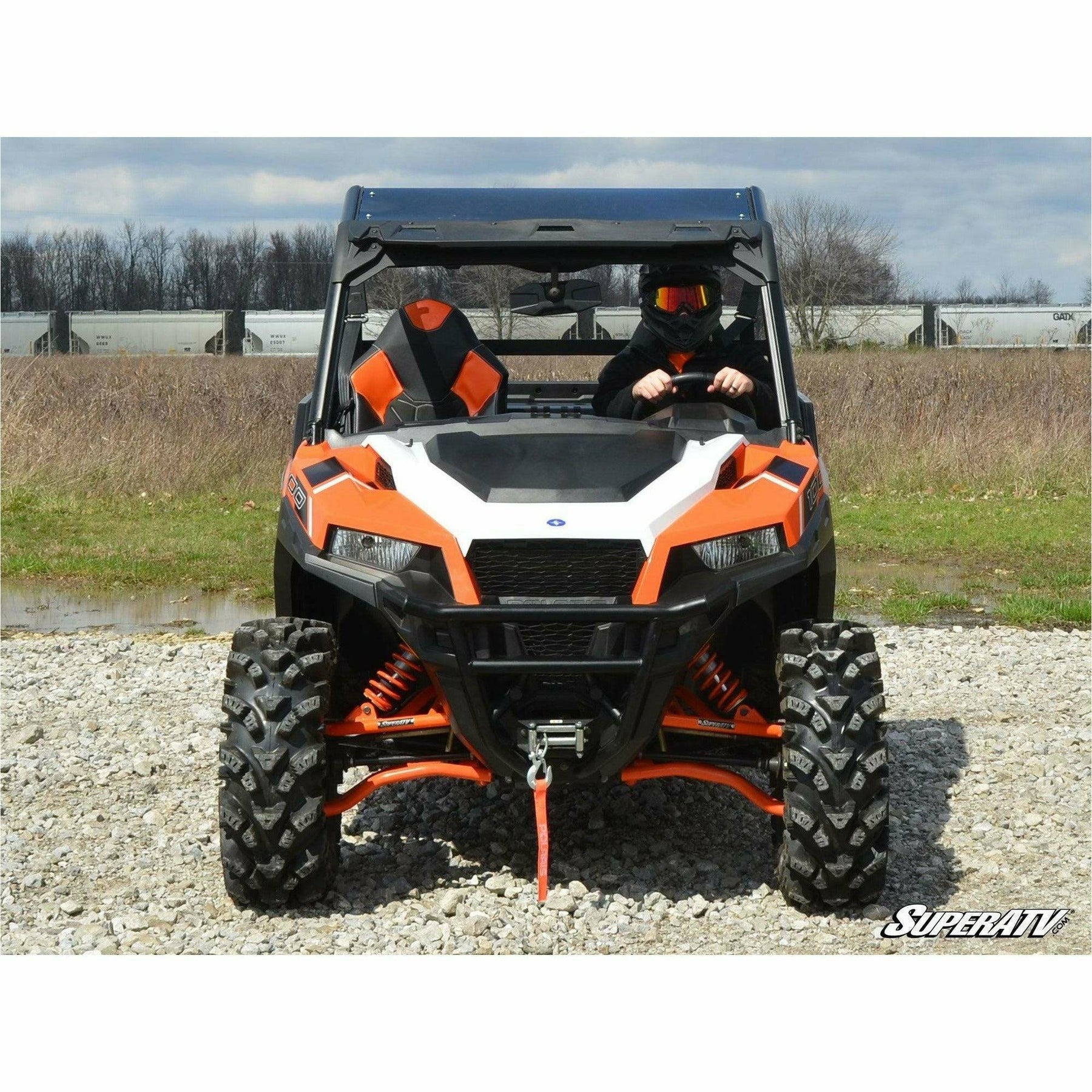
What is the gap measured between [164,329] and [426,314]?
40116 mm

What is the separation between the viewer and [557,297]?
18.5 feet

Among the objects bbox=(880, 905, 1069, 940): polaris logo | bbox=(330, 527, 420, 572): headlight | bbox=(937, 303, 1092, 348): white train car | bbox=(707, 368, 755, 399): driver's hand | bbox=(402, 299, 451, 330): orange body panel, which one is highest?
bbox=(402, 299, 451, 330): orange body panel

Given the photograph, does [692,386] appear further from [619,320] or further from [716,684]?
[619,320]

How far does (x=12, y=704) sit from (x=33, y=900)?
2.76m

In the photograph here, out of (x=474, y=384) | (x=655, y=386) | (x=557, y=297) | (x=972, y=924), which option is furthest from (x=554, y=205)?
(x=972, y=924)

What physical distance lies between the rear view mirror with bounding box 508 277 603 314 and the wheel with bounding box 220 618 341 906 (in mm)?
2022

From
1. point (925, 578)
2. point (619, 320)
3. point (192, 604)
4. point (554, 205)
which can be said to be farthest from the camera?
point (925, 578)

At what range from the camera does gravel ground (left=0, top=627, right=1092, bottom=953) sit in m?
4.13

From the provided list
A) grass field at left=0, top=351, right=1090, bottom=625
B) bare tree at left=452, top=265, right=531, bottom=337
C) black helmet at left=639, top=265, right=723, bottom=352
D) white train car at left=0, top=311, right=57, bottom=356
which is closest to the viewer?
black helmet at left=639, top=265, right=723, bottom=352

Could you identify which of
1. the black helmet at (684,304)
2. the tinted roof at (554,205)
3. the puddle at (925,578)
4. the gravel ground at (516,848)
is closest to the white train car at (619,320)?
the black helmet at (684,304)

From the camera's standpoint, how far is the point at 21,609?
33.3 feet

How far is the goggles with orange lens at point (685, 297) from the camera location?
5020 mm

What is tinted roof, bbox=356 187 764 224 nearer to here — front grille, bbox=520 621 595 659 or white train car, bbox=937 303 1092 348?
front grille, bbox=520 621 595 659

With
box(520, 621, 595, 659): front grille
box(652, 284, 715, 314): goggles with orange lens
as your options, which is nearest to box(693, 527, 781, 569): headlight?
box(520, 621, 595, 659): front grille
